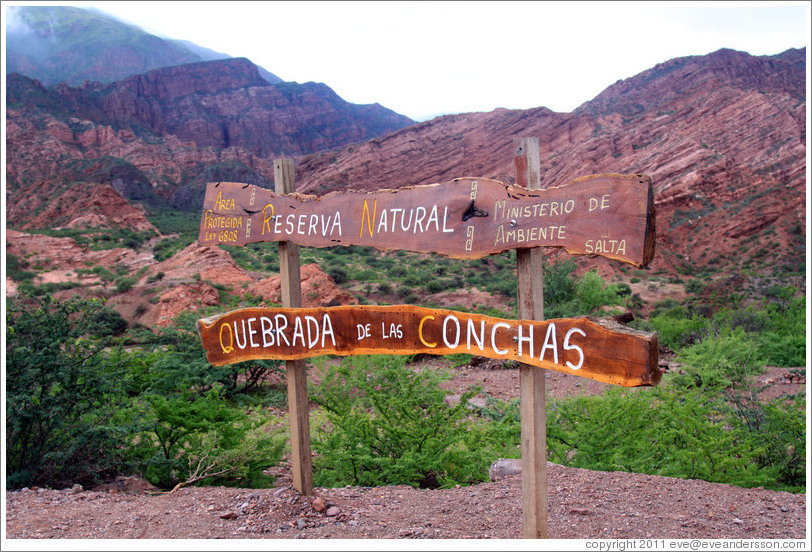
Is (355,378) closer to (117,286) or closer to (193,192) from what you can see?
(117,286)

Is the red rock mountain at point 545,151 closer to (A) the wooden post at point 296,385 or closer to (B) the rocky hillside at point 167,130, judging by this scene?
(B) the rocky hillside at point 167,130

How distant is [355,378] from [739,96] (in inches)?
1973

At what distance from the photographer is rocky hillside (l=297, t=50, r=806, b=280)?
34.9 meters

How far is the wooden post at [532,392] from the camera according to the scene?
3.30 m

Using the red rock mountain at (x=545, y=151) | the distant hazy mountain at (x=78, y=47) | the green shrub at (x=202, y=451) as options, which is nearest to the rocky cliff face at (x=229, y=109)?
the red rock mountain at (x=545, y=151)

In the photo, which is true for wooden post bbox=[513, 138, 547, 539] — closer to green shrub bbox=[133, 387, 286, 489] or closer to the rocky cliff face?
green shrub bbox=[133, 387, 286, 489]

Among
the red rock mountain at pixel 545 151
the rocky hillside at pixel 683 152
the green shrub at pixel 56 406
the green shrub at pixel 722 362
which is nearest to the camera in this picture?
the green shrub at pixel 56 406

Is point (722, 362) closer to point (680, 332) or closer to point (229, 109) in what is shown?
point (680, 332)

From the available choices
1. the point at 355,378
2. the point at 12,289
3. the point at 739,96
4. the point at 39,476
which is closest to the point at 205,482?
the point at 39,476

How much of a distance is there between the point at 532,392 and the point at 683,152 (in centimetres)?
4491

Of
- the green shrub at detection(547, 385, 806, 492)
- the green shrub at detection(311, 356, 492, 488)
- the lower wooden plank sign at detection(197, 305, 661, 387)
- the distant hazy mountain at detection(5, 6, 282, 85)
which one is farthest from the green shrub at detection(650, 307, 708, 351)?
the distant hazy mountain at detection(5, 6, 282, 85)

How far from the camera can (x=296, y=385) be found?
4.46 m

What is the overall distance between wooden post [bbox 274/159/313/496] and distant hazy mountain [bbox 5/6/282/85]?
341 ft

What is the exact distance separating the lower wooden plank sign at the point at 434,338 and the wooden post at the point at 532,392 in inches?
5.9
